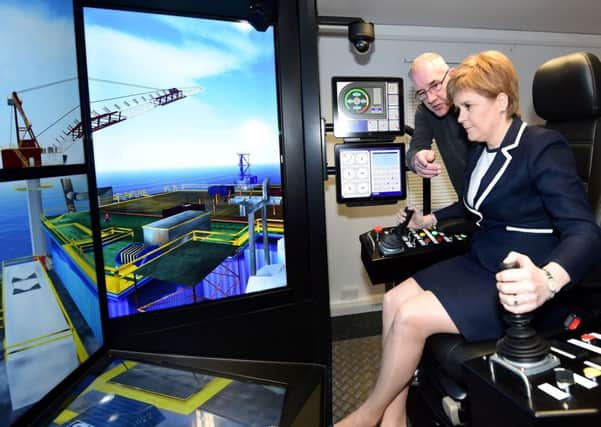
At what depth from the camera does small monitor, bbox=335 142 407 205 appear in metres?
1.80

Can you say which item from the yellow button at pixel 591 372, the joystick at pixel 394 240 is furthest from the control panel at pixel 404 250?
the yellow button at pixel 591 372

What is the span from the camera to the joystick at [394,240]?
1.64 meters

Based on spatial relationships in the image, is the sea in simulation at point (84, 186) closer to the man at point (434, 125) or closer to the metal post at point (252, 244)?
the metal post at point (252, 244)

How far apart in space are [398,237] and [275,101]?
0.79 meters

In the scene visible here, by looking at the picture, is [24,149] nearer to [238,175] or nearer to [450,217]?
[238,175]

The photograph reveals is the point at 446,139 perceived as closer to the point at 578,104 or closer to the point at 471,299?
the point at 578,104

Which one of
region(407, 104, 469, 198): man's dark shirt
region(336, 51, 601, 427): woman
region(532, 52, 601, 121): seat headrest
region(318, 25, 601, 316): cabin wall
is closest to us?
region(336, 51, 601, 427): woman

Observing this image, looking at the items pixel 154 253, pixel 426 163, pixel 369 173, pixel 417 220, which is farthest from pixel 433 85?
pixel 154 253

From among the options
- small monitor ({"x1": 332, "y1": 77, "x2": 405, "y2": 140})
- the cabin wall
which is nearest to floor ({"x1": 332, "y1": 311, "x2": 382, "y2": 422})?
the cabin wall

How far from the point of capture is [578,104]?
150cm

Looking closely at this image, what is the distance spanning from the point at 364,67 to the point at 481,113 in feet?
6.14

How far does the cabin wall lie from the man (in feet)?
3.21

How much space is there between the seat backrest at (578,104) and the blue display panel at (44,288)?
6.02 ft

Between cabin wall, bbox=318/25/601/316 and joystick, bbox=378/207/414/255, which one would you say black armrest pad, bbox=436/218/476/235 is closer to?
joystick, bbox=378/207/414/255
